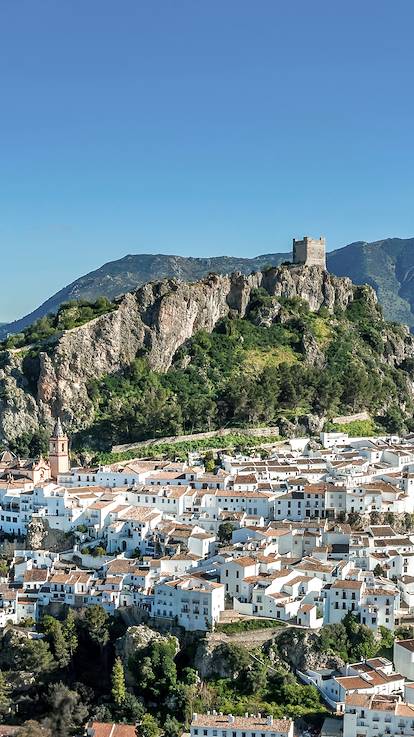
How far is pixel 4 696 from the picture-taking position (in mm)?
34656

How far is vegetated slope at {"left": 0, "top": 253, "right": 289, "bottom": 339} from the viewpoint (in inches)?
5974

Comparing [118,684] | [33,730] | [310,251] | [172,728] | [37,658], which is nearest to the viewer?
[172,728]

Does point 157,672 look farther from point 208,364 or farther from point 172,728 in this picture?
point 208,364

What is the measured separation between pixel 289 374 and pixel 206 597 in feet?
92.9

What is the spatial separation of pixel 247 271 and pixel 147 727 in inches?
4908

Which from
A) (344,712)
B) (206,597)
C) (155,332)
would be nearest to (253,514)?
(206,597)

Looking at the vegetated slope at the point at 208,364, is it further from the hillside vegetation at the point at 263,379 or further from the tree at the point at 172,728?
the tree at the point at 172,728

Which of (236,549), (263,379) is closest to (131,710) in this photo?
(236,549)

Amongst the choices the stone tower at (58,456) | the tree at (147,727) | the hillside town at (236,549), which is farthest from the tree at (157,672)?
the stone tower at (58,456)

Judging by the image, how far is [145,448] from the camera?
54.4 metres

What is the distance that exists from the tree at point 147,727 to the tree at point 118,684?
1.07m

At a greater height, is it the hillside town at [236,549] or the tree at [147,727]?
the hillside town at [236,549]

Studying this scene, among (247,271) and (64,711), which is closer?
(64,711)

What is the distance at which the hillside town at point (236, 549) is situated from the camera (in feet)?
110
